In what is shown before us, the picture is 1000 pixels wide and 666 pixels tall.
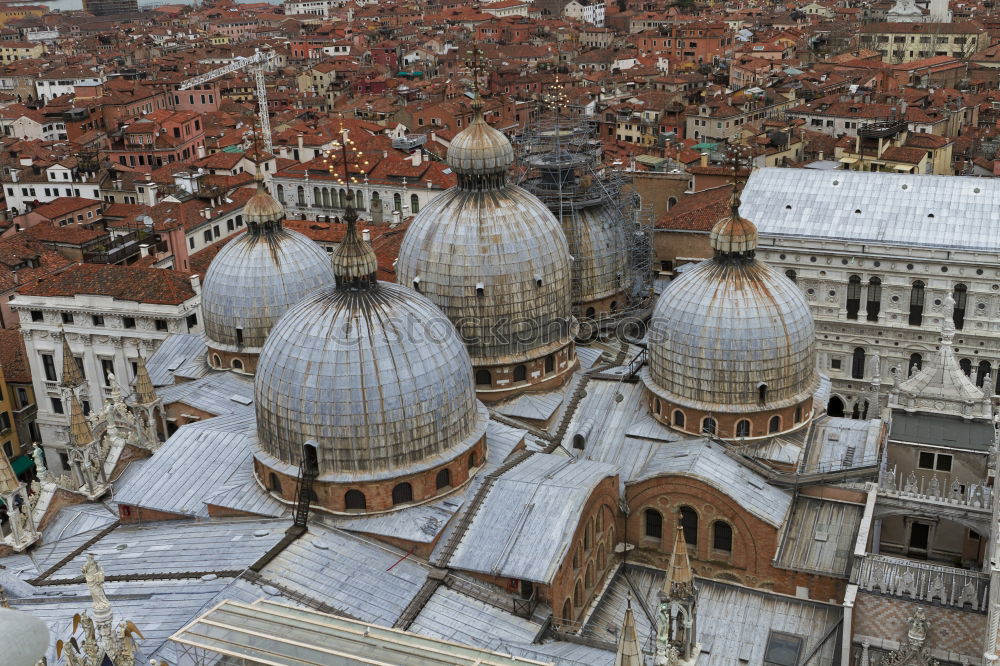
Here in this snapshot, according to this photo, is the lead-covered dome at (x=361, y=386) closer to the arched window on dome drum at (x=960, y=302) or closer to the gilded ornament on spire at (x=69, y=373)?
the gilded ornament on spire at (x=69, y=373)

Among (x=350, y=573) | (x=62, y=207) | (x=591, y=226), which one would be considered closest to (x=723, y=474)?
(x=350, y=573)

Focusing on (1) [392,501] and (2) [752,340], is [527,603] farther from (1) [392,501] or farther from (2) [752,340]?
(2) [752,340]

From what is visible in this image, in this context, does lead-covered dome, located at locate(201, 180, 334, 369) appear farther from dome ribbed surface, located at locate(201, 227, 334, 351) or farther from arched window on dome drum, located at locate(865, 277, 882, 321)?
A: arched window on dome drum, located at locate(865, 277, 882, 321)

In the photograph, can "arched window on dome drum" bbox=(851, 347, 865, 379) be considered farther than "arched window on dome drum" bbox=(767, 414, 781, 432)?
Yes

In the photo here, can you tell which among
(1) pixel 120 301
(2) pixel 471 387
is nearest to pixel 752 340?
(2) pixel 471 387

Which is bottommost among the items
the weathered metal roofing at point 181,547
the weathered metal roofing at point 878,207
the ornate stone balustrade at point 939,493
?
the ornate stone balustrade at point 939,493

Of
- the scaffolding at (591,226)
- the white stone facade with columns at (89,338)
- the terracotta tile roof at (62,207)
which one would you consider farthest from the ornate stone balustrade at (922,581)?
the terracotta tile roof at (62,207)

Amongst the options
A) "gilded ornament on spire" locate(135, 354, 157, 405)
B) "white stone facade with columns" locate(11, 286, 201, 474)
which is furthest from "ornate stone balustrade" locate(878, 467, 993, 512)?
"white stone facade with columns" locate(11, 286, 201, 474)
